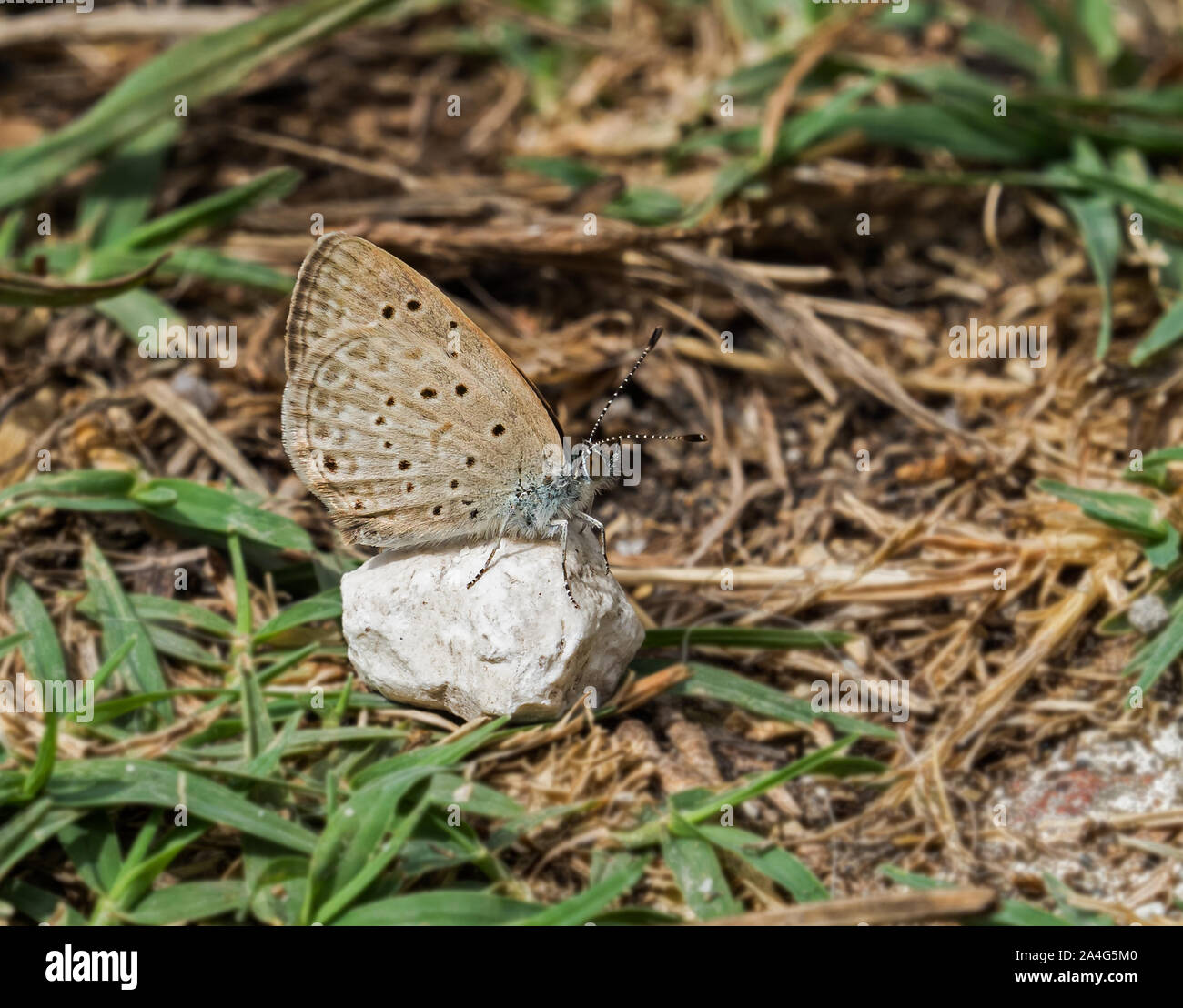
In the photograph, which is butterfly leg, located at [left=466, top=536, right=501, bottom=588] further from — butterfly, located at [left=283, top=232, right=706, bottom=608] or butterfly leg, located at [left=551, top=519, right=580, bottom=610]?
butterfly leg, located at [left=551, top=519, right=580, bottom=610]

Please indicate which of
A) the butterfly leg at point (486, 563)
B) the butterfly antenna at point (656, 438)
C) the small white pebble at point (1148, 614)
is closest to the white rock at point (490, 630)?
the butterfly leg at point (486, 563)

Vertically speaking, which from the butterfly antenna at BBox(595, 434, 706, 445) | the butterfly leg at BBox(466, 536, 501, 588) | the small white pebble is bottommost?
the small white pebble

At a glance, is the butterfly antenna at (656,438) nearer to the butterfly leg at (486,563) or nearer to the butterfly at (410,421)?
the butterfly at (410,421)

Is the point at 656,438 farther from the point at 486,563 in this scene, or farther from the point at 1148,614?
the point at 1148,614

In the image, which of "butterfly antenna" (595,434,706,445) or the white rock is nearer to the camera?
the white rock

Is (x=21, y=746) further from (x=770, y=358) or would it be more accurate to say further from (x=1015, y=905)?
(x=770, y=358)

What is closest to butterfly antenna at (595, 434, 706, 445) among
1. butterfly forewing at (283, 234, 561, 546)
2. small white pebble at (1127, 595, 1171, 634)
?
butterfly forewing at (283, 234, 561, 546)
